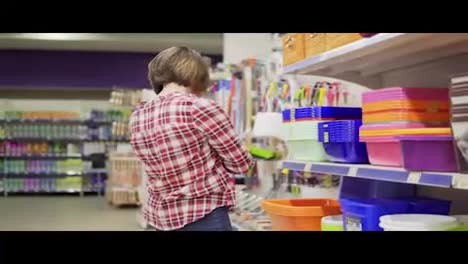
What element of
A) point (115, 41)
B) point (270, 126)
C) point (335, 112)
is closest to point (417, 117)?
point (335, 112)

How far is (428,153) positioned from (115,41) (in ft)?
36.1

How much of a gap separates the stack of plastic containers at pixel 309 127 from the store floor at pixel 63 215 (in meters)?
4.59

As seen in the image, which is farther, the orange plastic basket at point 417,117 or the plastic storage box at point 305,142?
the plastic storage box at point 305,142

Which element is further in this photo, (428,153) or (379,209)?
(379,209)

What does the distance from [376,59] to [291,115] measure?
23.5 inches

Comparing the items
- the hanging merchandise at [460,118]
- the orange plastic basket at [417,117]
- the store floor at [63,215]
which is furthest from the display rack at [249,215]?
the store floor at [63,215]

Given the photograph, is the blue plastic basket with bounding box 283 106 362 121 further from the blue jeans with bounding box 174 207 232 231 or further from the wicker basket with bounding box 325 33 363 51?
the blue jeans with bounding box 174 207 232 231

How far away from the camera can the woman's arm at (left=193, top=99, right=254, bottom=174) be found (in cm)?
234

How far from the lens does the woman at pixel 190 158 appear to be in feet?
7.71

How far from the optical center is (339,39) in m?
2.70

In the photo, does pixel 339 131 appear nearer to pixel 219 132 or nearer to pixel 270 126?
pixel 219 132

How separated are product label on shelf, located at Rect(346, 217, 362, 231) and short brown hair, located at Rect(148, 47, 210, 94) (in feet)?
2.76

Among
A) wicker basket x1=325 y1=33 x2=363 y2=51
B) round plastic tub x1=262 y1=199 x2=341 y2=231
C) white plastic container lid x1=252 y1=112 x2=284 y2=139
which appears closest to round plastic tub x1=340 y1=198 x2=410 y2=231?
round plastic tub x1=262 y1=199 x2=341 y2=231

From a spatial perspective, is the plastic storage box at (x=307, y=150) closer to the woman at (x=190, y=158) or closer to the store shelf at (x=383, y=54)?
the store shelf at (x=383, y=54)
